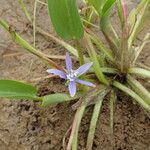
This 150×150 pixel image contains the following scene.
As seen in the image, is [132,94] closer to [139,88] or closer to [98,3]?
[139,88]

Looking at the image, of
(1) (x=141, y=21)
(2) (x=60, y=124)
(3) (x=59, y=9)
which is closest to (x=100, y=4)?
(3) (x=59, y=9)

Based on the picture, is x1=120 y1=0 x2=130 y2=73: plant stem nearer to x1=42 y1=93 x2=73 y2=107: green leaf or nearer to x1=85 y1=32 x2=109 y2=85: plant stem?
x1=85 y1=32 x2=109 y2=85: plant stem

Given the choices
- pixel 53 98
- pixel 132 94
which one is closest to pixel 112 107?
pixel 132 94

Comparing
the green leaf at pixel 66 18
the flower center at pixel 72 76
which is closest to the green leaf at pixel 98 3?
the green leaf at pixel 66 18

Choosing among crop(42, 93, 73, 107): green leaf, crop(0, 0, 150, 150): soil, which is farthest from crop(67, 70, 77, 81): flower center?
crop(0, 0, 150, 150): soil

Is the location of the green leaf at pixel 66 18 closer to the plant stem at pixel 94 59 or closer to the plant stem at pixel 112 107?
the plant stem at pixel 94 59
